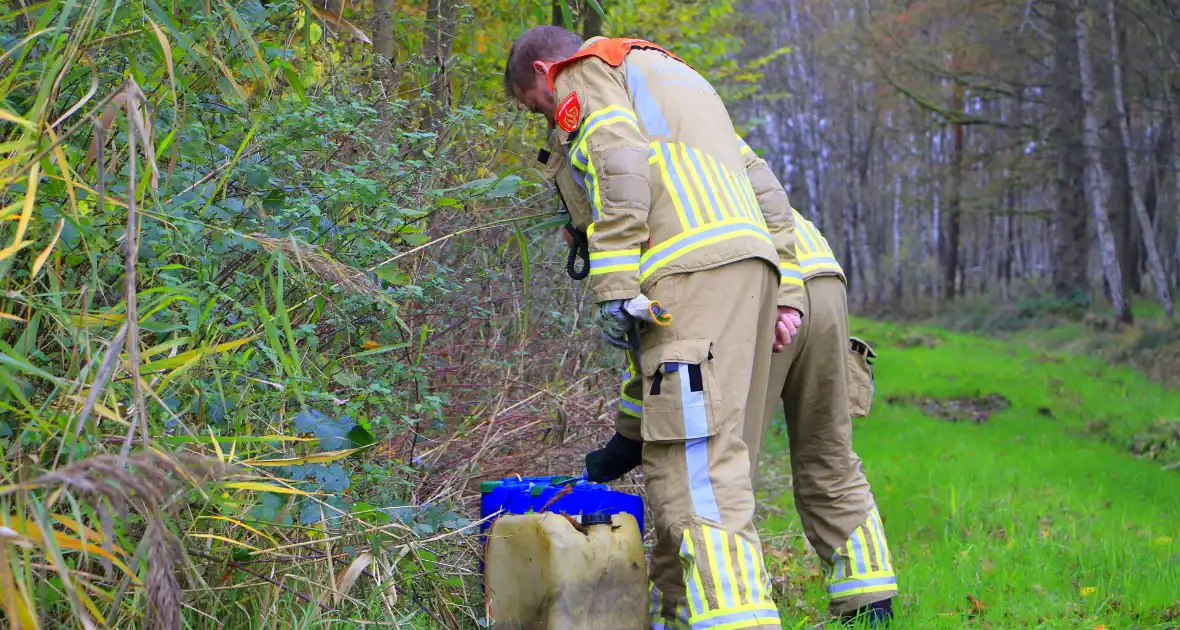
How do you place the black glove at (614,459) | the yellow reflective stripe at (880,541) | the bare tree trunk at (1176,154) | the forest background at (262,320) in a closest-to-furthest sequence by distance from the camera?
the forest background at (262,320) → the black glove at (614,459) → the yellow reflective stripe at (880,541) → the bare tree trunk at (1176,154)

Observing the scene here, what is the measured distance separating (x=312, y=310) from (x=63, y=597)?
1.29 meters

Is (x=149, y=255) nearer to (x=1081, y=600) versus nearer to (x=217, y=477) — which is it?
(x=217, y=477)

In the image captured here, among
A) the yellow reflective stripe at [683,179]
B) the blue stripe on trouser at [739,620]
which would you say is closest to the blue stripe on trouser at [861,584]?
the blue stripe on trouser at [739,620]

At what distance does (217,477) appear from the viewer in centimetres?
212

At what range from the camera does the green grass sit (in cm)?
425

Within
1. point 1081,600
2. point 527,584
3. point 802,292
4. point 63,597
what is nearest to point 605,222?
point 802,292

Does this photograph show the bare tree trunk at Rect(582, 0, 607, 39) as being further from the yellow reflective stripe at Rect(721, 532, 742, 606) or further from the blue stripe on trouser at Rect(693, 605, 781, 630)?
the blue stripe on trouser at Rect(693, 605, 781, 630)

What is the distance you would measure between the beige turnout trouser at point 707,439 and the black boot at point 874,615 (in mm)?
811

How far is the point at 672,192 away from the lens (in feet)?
11.1

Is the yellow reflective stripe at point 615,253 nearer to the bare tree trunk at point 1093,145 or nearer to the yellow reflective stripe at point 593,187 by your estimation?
the yellow reflective stripe at point 593,187

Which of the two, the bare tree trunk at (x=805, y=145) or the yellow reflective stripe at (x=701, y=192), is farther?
the bare tree trunk at (x=805, y=145)

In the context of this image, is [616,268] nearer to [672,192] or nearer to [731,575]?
[672,192]

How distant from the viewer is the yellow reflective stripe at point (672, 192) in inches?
132

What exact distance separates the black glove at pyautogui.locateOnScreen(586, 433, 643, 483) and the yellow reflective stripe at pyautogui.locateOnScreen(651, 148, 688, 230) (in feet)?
2.63
